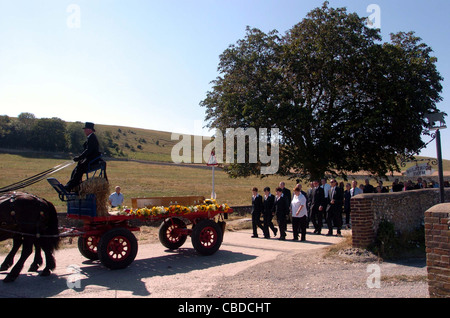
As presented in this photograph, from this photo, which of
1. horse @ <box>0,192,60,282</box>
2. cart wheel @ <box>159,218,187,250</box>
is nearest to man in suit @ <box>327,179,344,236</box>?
cart wheel @ <box>159,218,187,250</box>

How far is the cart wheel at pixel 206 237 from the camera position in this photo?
956cm

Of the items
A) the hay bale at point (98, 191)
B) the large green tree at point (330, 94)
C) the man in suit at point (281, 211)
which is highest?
the large green tree at point (330, 94)

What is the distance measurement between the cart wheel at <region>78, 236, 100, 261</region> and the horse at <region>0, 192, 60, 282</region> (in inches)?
32.3

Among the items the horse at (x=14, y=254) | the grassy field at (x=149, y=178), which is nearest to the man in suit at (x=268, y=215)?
the horse at (x=14, y=254)

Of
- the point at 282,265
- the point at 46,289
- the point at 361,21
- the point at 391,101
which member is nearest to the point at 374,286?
the point at 282,265

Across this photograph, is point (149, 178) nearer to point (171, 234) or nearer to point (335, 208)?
point (335, 208)

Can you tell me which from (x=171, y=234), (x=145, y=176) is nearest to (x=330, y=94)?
(x=171, y=234)

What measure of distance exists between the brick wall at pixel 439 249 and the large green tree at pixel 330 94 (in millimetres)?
11821

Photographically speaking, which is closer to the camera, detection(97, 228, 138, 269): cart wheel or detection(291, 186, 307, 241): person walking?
detection(97, 228, 138, 269): cart wheel

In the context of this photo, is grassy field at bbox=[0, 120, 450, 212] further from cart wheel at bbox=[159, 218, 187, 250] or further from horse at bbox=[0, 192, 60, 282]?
horse at bbox=[0, 192, 60, 282]

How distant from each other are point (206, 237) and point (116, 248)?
242 centimetres

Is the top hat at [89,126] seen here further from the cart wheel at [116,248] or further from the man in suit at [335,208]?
the man in suit at [335,208]

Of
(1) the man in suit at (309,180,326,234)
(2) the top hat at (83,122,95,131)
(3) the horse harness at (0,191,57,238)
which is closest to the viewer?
(3) the horse harness at (0,191,57,238)

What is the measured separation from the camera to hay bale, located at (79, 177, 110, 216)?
8102 millimetres
